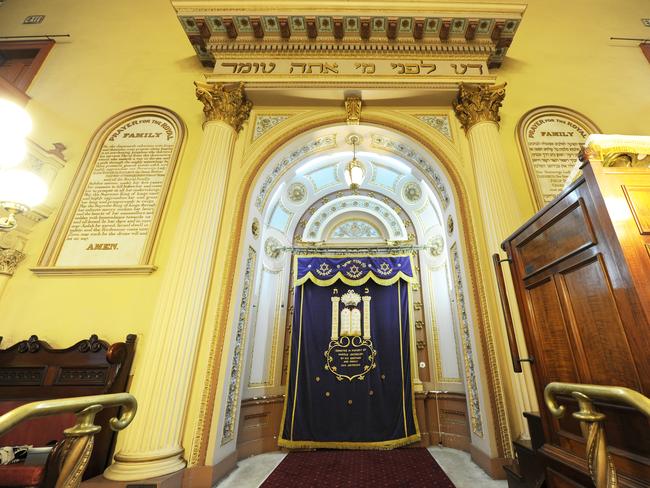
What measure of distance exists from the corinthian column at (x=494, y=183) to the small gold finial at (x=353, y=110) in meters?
1.22

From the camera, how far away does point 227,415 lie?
2.67 m

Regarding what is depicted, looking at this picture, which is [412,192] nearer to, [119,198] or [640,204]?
[640,204]

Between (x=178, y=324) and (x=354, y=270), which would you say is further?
(x=354, y=270)

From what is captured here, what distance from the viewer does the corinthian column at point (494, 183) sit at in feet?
7.76

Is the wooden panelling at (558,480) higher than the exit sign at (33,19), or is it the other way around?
the exit sign at (33,19)

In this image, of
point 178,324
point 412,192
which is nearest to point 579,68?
point 412,192

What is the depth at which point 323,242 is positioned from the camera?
17.4 ft

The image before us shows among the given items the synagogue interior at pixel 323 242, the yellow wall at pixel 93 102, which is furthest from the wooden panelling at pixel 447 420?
the yellow wall at pixel 93 102

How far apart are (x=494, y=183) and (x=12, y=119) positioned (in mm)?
4338

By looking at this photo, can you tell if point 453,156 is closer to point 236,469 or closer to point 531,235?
point 531,235

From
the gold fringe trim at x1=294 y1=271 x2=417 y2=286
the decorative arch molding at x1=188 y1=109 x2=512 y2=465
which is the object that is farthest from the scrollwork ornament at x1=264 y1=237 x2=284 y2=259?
the decorative arch molding at x1=188 y1=109 x2=512 y2=465

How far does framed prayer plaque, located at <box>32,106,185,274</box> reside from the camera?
288 cm

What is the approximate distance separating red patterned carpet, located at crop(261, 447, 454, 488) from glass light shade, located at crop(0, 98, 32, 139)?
11.6 ft

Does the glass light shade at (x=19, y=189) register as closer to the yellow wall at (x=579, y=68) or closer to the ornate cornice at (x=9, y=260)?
the ornate cornice at (x=9, y=260)
